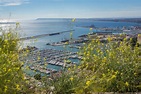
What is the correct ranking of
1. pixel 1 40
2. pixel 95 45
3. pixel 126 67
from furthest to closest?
pixel 1 40
pixel 95 45
pixel 126 67

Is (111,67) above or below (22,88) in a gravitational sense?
above

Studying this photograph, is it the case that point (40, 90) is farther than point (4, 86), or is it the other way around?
point (40, 90)

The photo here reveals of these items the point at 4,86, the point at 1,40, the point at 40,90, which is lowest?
the point at 40,90

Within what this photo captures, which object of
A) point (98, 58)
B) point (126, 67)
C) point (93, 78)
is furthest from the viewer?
point (98, 58)

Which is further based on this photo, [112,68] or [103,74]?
[112,68]

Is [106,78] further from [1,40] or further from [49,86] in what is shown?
[1,40]

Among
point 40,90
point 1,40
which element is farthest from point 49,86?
point 1,40
